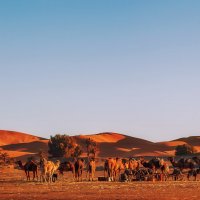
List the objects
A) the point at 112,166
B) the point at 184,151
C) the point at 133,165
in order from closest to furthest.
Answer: the point at 112,166 → the point at 133,165 → the point at 184,151

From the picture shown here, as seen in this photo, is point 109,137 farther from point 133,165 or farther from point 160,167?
point 160,167

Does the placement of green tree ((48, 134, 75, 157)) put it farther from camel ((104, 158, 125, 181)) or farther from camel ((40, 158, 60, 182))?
camel ((40, 158, 60, 182))

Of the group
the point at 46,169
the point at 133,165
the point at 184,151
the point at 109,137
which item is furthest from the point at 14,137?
the point at 46,169

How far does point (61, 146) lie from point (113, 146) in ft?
115

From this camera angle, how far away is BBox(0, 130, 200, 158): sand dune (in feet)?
320

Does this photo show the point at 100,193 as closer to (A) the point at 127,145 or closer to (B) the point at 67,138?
(B) the point at 67,138

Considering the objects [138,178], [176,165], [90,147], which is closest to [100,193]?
[138,178]

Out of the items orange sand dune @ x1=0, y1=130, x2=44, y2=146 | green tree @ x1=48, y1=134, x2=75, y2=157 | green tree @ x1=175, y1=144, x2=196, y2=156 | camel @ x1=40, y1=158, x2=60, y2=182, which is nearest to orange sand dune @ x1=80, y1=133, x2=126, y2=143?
orange sand dune @ x1=0, y1=130, x2=44, y2=146

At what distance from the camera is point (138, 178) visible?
39.1m

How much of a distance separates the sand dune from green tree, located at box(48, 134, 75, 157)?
10296mm

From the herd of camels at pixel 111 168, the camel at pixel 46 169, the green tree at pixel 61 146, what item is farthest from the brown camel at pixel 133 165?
the green tree at pixel 61 146

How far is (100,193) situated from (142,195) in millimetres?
2528

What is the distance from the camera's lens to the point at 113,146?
11144 centimetres

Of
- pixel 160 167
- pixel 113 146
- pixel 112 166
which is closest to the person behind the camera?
pixel 112 166
